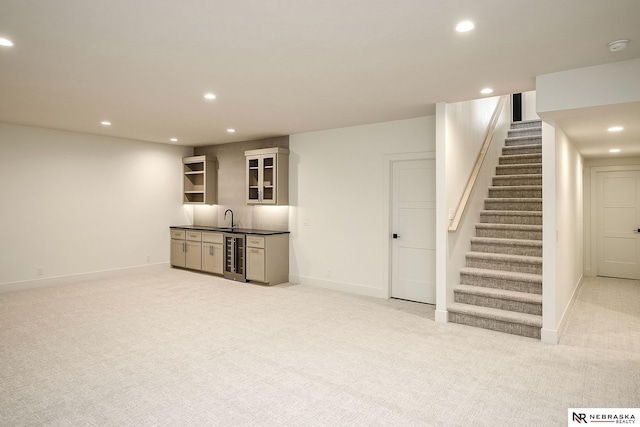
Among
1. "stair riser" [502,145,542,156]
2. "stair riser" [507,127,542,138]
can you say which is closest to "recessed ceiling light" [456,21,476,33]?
"stair riser" [502,145,542,156]

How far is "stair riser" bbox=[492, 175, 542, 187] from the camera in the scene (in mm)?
5904

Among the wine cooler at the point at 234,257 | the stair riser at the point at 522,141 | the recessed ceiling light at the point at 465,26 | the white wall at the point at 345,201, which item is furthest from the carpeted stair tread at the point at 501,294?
the wine cooler at the point at 234,257

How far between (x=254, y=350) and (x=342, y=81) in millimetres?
2689

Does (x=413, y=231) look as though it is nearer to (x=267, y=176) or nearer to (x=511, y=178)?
(x=511, y=178)

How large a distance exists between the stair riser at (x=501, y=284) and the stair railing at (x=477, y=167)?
76cm

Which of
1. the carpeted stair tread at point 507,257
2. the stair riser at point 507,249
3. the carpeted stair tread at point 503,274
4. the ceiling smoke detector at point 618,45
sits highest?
the ceiling smoke detector at point 618,45

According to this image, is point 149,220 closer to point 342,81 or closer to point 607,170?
point 342,81

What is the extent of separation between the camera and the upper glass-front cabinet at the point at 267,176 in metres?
6.57

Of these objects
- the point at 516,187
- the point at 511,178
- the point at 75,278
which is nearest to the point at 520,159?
the point at 511,178

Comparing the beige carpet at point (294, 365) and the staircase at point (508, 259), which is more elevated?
the staircase at point (508, 259)

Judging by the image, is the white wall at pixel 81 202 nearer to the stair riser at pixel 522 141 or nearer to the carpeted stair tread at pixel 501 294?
the carpeted stair tread at pixel 501 294

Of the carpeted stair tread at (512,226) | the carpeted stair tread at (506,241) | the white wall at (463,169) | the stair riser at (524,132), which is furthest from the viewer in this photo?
the stair riser at (524,132)

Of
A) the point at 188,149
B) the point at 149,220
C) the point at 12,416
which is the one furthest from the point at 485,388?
the point at 188,149

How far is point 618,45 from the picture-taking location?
111 inches
